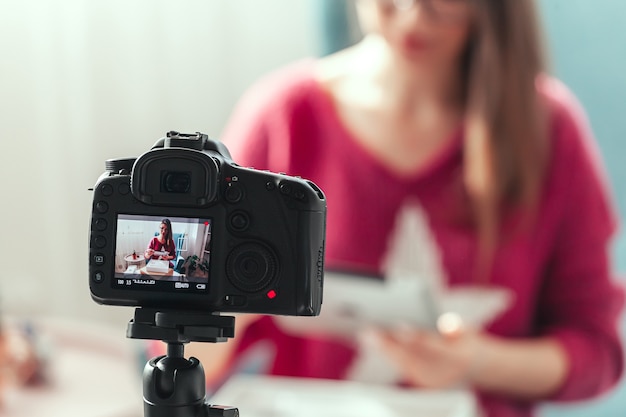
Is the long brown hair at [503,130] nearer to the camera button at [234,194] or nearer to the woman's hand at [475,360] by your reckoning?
the woman's hand at [475,360]

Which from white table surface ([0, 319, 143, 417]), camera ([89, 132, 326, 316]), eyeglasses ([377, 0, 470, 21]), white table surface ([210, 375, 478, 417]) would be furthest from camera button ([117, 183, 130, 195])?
white table surface ([0, 319, 143, 417])

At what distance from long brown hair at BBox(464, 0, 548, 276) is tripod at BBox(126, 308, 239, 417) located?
0.64 meters

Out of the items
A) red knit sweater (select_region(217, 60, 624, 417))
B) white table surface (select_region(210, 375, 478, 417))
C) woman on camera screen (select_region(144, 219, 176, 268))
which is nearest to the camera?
woman on camera screen (select_region(144, 219, 176, 268))

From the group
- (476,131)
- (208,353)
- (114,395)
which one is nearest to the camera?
(208,353)

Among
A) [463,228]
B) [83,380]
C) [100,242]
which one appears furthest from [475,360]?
[100,242]

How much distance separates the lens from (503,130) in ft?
3.24

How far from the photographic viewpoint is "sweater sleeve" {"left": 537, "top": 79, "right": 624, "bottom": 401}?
3.23 feet

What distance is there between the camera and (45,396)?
3.53 feet

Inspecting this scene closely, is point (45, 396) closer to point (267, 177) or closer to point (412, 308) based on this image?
point (412, 308)

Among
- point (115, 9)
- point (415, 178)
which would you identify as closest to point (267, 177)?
point (415, 178)

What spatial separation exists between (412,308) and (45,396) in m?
0.53

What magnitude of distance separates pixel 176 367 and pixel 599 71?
0.82 metres

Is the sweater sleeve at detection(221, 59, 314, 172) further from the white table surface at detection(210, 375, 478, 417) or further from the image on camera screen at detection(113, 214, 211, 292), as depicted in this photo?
the image on camera screen at detection(113, 214, 211, 292)

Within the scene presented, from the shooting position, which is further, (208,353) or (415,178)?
(415,178)
